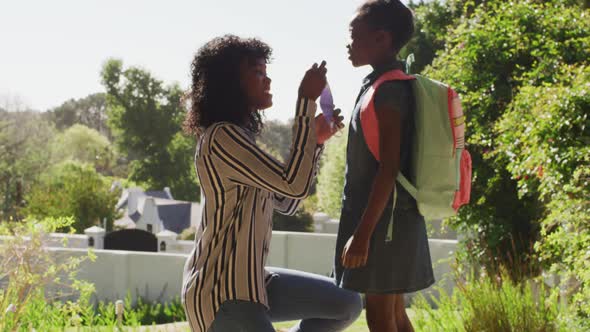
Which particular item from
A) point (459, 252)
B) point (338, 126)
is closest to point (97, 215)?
point (459, 252)

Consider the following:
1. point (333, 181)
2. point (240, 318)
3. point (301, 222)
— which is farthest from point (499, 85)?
point (333, 181)

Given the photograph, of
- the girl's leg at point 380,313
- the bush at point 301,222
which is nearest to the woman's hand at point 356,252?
the girl's leg at point 380,313

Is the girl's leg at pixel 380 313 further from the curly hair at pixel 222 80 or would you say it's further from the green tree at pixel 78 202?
the green tree at pixel 78 202

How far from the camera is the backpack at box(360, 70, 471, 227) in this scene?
2646 mm

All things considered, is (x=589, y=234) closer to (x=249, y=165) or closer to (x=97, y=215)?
(x=249, y=165)

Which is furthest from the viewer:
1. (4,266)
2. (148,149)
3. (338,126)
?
(148,149)

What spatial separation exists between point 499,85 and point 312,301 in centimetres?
525

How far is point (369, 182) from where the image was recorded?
106 inches

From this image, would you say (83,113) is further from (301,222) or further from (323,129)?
(323,129)

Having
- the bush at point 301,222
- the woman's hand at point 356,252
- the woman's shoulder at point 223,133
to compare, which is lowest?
the bush at point 301,222

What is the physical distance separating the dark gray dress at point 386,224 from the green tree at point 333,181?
27.1m

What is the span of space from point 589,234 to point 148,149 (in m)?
50.5

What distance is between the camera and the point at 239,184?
248 centimetres

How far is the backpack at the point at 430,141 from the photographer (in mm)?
2646
